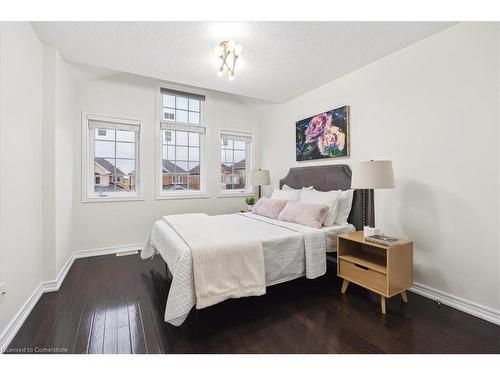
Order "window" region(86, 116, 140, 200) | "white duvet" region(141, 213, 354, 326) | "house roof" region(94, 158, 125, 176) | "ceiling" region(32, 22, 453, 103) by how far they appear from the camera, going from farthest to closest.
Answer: "house roof" region(94, 158, 125, 176) < "window" region(86, 116, 140, 200) < "ceiling" region(32, 22, 453, 103) < "white duvet" region(141, 213, 354, 326)

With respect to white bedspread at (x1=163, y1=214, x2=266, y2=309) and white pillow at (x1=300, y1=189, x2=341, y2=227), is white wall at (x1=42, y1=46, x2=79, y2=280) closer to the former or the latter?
white bedspread at (x1=163, y1=214, x2=266, y2=309)

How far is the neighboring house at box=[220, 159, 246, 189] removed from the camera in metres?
4.56

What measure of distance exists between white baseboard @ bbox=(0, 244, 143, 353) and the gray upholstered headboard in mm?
2717

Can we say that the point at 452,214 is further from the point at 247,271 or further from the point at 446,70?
the point at 247,271

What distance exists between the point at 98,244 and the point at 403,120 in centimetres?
425

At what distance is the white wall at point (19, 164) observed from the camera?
63.0 inches

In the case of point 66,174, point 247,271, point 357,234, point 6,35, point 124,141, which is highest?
point 6,35

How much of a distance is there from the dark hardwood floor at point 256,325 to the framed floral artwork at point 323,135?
1763 millimetres

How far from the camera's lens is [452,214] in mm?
2092

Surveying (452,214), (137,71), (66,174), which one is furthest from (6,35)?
(452,214)

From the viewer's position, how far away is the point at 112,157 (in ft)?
12.0

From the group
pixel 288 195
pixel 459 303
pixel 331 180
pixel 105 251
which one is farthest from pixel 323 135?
pixel 105 251

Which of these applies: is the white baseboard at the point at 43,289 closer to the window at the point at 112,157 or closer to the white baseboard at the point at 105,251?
the white baseboard at the point at 105,251

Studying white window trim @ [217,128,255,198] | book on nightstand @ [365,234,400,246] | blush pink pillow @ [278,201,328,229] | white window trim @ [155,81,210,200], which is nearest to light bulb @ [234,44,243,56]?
blush pink pillow @ [278,201,328,229]
